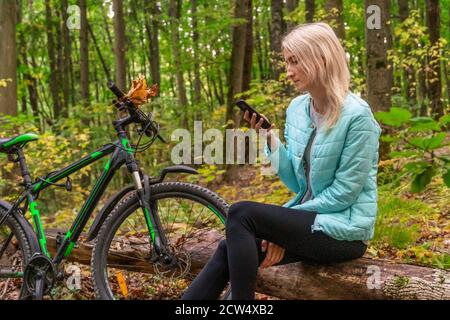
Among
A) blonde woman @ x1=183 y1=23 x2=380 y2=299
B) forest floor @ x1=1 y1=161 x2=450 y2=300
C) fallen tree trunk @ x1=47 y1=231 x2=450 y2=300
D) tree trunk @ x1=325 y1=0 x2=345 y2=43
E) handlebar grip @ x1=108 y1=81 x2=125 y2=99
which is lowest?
forest floor @ x1=1 y1=161 x2=450 y2=300

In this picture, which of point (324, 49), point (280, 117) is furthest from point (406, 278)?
Result: point (280, 117)

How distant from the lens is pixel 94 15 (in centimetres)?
2416

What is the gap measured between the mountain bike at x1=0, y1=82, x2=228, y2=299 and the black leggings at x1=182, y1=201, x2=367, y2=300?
0.39m

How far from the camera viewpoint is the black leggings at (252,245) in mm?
2695

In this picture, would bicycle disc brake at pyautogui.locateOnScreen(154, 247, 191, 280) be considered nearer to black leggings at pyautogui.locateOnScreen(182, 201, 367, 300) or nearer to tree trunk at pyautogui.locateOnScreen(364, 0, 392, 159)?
black leggings at pyautogui.locateOnScreen(182, 201, 367, 300)

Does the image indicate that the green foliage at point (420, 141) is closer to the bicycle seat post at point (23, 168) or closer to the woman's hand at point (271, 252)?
the woman's hand at point (271, 252)

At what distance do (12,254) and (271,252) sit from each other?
6.47ft

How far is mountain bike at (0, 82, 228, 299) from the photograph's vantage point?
324cm

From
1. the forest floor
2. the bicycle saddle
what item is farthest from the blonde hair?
the bicycle saddle

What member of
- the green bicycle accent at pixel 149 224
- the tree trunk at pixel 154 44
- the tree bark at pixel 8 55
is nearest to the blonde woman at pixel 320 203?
the green bicycle accent at pixel 149 224

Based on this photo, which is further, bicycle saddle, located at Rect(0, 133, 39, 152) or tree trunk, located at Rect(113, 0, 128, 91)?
tree trunk, located at Rect(113, 0, 128, 91)

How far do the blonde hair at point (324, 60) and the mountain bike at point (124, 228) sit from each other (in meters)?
0.88

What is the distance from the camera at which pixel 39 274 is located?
344 centimetres

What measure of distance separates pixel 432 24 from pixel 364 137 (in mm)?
7674
